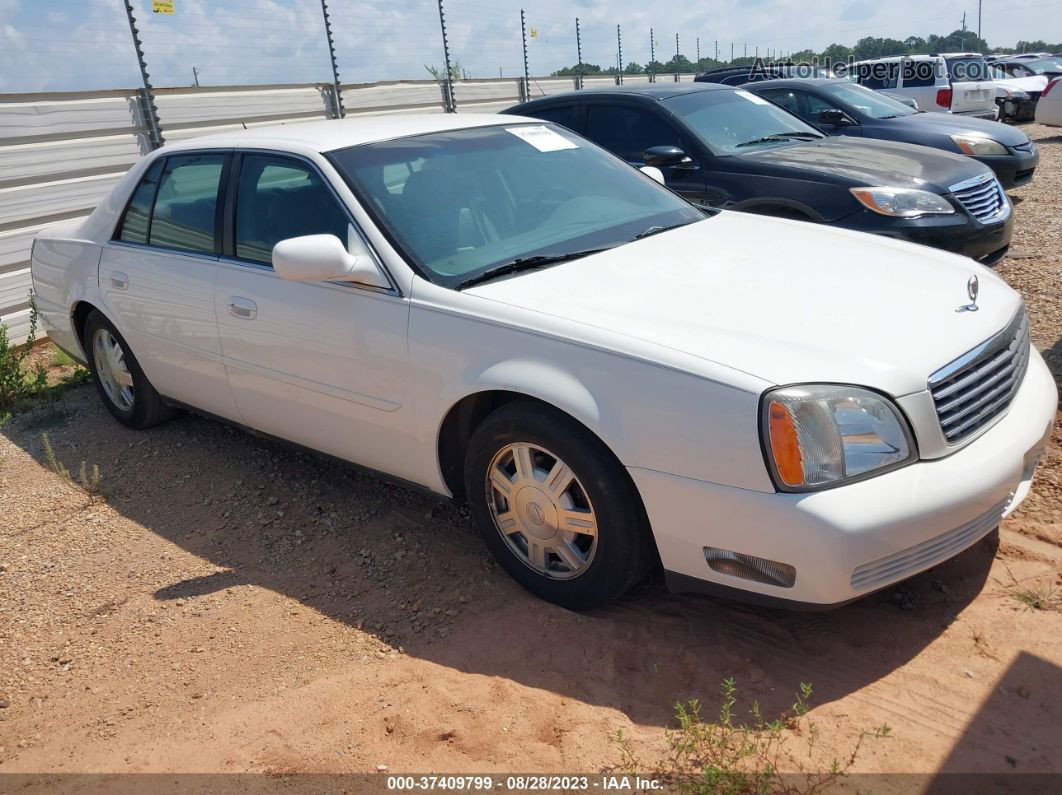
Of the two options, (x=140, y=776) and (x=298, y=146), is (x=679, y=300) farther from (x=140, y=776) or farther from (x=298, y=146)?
(x=140, y=776)

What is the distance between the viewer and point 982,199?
6.23 metres

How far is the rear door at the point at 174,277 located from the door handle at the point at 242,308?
168mm

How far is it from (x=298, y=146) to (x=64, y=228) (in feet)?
7.57

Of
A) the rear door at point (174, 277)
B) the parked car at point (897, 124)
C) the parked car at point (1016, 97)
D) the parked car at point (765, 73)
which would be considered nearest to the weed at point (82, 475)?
the rear door at point (174, 277)

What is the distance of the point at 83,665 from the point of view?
3.30 meters

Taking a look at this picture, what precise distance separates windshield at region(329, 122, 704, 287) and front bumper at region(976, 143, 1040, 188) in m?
6.46

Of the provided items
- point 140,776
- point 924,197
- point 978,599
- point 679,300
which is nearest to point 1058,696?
point 978,599

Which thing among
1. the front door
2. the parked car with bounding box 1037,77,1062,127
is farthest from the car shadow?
the parked car with bounding box 1037,77,1062,127

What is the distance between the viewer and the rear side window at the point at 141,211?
4.66 meters

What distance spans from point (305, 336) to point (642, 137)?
405cm

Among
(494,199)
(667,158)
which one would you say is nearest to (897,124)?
(667,158)

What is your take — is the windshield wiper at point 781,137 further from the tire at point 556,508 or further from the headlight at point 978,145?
the tire at point 556,508

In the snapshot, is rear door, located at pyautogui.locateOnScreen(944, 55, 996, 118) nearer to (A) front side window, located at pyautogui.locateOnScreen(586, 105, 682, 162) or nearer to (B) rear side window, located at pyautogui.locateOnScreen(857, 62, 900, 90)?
(B) rear side window, located at pyautogui.locateOnScreen(857, 62, 900, 90)

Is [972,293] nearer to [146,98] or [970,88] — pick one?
[146,98]
